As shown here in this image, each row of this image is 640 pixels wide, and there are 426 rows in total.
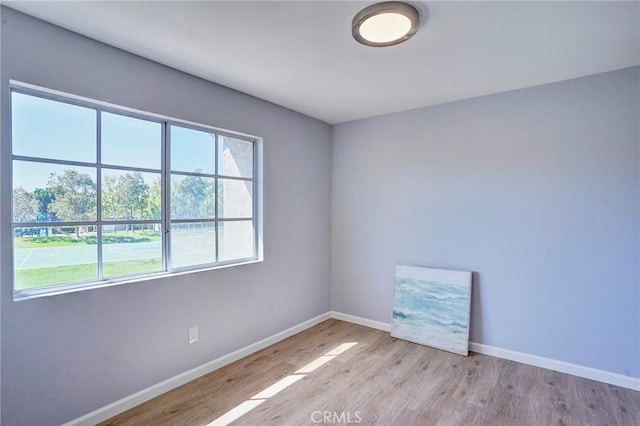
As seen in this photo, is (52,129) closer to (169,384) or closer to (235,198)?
(235,198)

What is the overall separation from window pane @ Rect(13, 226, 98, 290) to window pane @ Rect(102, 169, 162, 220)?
209 mm

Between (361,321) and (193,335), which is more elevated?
(193,335)

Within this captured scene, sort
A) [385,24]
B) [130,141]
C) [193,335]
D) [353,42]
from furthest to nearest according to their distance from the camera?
[193,335], [130,141], [353,42], [385,24]

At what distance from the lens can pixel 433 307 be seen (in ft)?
10.6

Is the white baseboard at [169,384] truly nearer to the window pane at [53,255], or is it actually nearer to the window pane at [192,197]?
the window pane at [53,255]

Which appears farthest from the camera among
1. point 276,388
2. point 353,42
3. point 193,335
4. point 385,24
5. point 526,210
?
point 526,210

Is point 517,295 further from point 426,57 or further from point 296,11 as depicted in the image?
point 296,11

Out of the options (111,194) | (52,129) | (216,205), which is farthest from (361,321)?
(52,129)

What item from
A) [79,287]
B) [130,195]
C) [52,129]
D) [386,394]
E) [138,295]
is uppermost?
[52,129]

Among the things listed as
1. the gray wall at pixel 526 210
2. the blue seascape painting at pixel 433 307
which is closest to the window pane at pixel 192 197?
the gray wall at pixel 526 210

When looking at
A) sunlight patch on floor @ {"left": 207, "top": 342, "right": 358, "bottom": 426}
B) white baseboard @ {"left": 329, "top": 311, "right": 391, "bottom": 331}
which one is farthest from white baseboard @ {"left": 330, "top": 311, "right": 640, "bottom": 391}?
sunlight patch on floor @ {"left": 207, "top": 342, "right": 358, "bottom": 426}

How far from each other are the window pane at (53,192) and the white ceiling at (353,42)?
0.88 metres

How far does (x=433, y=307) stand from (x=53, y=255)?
125 inches

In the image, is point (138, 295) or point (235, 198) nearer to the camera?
point (138, 295)
